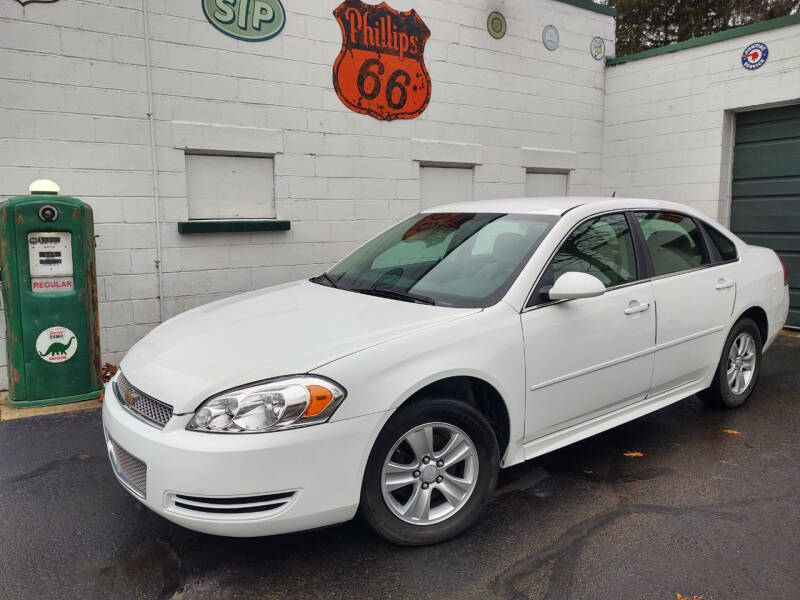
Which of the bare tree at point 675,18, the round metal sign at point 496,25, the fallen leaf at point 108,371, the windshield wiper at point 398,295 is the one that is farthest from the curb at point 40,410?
the bare tree at point 675,18

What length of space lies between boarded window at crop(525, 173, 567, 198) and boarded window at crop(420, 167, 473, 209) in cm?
105

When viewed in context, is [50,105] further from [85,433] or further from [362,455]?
Answer: [362,455]

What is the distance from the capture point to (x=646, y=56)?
347 inches

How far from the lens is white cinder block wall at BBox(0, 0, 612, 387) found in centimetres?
541

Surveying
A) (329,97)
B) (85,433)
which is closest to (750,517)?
(85,433)

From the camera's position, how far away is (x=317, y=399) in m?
2.55

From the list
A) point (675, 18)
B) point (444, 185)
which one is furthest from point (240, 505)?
point (675, 18)

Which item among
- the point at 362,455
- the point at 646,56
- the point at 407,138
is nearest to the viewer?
the point at 362,455

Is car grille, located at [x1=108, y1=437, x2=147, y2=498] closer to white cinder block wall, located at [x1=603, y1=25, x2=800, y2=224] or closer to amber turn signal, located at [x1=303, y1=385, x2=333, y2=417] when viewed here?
amber turn signal, located at [x1=303, y1=385, x2=333, y2=417]

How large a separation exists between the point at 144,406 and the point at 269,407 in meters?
0.66

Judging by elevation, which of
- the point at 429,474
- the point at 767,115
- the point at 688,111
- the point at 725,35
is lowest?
the point at 429,474

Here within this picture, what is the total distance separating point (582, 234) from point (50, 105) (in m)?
4.47

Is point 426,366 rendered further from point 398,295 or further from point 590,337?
point 590,337

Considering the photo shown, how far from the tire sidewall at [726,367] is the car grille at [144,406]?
12.0 ft
